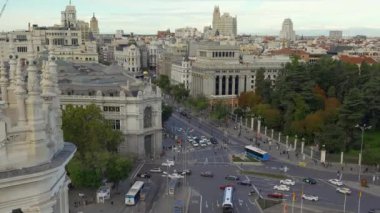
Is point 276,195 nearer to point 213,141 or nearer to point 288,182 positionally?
point 288,182

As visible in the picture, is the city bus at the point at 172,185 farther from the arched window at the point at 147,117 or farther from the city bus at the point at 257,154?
the city bus at the point at 257,154

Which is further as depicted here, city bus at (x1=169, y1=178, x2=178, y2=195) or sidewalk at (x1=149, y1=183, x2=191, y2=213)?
city bus at (x1=169, y1=178, x2=178, y2=195)

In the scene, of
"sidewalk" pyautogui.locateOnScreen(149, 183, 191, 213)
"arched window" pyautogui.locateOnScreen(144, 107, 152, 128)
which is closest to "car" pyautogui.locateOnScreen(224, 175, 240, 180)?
"sidewalk" pyautogui.locateOnScreen(149, 183, 191, 213)

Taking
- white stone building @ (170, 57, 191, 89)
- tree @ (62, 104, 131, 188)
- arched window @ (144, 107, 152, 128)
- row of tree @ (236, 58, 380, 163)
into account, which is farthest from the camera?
white stone building @ (170, 57, 191, 89)

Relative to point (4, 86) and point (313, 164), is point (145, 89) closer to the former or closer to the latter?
point (313, 164)

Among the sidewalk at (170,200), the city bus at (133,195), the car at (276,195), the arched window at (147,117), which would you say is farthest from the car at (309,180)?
the arched window at (147,117)

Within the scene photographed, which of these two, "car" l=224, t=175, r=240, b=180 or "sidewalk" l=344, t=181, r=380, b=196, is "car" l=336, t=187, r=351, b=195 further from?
"car" l=224, t=175, r=240, b=180

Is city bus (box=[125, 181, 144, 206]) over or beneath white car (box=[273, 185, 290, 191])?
over

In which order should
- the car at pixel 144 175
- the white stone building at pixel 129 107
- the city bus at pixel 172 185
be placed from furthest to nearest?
the white stone building at pixel 129 107, the car at pixel 144 175, the city bus at pixel 172 185
